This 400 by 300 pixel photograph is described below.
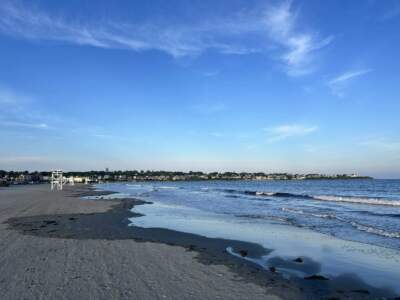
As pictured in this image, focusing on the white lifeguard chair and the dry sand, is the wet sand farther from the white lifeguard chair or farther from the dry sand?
the white lifeguard chair

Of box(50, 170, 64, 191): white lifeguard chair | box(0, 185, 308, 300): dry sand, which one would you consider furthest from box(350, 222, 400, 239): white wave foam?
box(50, 170, 64, 191): white lifeguard chair

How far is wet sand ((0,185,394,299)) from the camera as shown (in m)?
7.16

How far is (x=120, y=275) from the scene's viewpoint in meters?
8.26

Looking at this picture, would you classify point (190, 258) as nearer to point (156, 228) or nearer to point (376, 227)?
point (156, 228)

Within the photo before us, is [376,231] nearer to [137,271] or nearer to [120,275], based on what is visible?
[137,271]

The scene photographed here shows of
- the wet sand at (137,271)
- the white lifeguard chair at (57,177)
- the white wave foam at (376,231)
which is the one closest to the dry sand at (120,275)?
the wet sand at (137,271)

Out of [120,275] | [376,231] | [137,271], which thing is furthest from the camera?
[376,231]

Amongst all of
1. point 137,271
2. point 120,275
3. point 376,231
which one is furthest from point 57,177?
point 120,275

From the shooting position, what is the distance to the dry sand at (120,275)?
706cm

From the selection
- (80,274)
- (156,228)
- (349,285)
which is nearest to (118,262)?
(80,274)

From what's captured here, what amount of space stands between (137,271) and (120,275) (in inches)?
21.1

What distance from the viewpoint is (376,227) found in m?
18.6

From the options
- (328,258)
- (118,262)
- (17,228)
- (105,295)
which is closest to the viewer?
(105,295)

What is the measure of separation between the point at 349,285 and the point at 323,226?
1098cm
